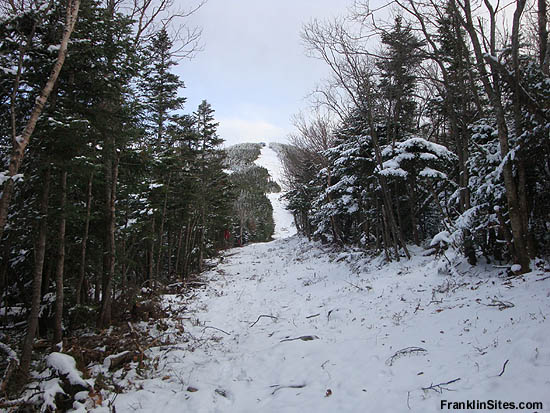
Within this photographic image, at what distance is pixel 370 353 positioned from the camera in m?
5.02

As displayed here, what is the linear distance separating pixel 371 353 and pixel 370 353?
0.02m

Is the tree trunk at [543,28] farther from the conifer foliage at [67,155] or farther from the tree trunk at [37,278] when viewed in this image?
the tree trunk at [37,278]

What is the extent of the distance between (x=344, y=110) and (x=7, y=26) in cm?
1273

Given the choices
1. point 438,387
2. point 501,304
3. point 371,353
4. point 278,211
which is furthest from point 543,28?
point 278,211

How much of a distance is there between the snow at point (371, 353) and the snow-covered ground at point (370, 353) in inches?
0.7

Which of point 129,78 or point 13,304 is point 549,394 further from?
point 13,304

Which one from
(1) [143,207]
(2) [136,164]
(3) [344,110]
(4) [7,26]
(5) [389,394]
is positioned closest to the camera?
(5) [389,394]

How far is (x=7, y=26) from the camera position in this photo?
4.84m

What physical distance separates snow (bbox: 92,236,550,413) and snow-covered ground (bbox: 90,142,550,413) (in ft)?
0.06

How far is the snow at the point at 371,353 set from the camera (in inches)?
142

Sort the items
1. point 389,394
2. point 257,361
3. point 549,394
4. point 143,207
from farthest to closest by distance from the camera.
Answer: point 143,207 < point 257,361 < point 389,394 < point 549,394

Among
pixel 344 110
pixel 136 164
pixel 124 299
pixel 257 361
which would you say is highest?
pixel 344 110

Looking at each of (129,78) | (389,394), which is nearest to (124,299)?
(129,78)

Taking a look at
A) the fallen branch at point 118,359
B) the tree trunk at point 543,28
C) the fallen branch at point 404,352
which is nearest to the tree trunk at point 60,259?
the fallen branch at point 118,359
